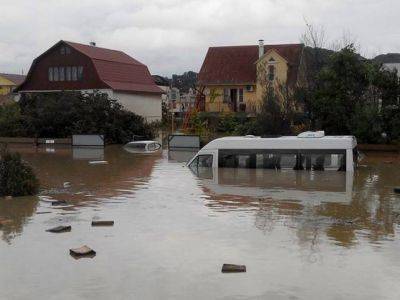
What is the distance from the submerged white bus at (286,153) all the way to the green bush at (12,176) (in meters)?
9.79

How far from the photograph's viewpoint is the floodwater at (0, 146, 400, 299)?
9.18 m

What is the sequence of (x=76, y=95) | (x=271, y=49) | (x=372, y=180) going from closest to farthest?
(x=372, y=180), (x=76, y=95), (x=271, y=49)

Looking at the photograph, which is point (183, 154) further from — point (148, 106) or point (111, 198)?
point (148, 106)

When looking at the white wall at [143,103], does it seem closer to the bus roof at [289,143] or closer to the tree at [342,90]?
the tree at [342,90]

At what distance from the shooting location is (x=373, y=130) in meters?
34.5

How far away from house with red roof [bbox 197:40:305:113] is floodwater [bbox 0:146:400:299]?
29.4 meters

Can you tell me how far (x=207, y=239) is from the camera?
12.4 m

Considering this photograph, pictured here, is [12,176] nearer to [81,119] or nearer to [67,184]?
[67,184]

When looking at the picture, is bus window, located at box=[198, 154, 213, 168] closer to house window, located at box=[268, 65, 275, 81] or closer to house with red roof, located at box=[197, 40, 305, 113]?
house with red roof, located at box=[197, 40, 305, 113]

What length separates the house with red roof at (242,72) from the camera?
51.4 metres

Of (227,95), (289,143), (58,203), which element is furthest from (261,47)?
(58,203)

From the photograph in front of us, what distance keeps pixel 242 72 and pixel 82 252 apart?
44.4 meters

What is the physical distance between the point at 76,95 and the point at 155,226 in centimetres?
3422

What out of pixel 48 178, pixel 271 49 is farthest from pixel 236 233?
pixel 271 49
